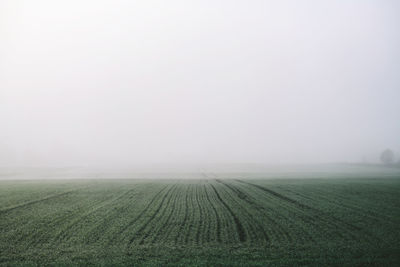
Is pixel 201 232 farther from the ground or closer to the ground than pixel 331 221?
farther from the ground

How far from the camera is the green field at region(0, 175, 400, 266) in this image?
41.1 ft

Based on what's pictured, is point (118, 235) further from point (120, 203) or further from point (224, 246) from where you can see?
point (120, 203)

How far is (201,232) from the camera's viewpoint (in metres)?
16.4

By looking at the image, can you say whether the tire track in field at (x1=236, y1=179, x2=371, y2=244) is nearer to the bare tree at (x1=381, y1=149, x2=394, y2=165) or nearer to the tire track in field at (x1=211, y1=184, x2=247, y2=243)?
the tire track in field at (x1=211, y1=184, x2=247, y2=243)

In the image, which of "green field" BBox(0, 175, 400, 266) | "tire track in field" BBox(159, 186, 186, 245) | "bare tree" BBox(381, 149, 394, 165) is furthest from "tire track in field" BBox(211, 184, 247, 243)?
"bare tree" BBox(381, 149, 394, 165)

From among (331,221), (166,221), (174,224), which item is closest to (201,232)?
(174,224)

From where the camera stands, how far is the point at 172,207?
945 inches

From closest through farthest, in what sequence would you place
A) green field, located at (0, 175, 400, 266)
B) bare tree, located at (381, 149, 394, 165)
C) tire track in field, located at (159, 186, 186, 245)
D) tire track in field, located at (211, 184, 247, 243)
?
green field, located at (0, 175, 400, 266) → tire track in field, located at (159, 186, 186, 245) → tire track in field, located at (211, 184, 247, 243) → bare tree, located at (381, 149, 394, 165)

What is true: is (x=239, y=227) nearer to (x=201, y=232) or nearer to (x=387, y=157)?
(x=201, y=232)

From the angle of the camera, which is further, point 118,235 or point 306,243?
point 118,235

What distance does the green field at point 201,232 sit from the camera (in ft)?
41.1

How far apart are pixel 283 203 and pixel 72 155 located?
181 metres

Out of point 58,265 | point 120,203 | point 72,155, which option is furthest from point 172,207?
point 72,155

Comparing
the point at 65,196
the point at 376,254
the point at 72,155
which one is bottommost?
the point at 376,254
